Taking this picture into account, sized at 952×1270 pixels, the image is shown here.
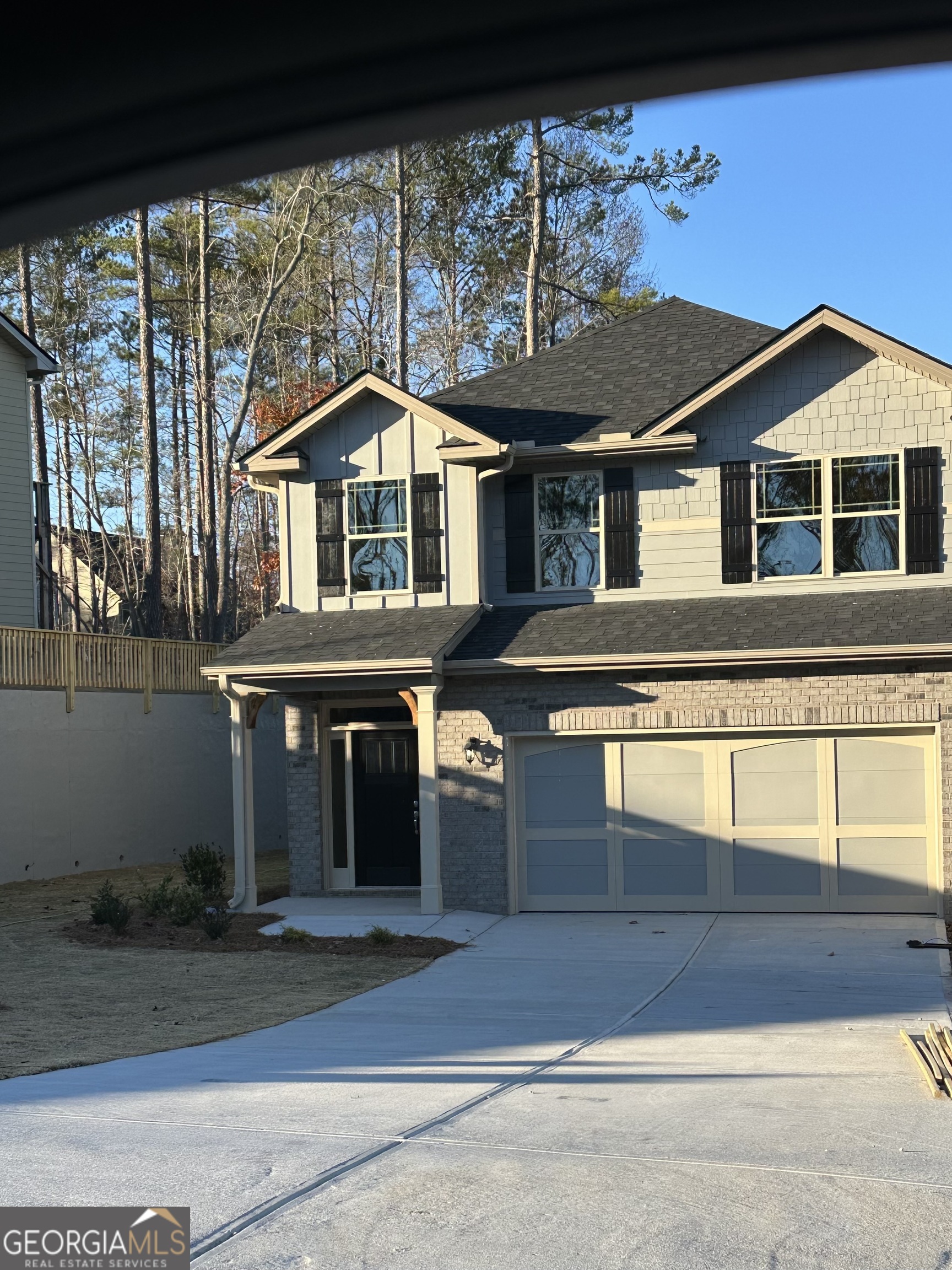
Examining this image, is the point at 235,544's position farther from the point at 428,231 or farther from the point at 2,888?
the point at 2,888

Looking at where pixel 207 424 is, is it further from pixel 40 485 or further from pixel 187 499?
pixel 40 485

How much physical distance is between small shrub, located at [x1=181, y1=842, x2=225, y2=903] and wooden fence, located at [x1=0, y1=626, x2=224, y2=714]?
14.5ft

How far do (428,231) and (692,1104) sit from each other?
99.2 feet

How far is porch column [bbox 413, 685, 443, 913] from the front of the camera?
15555 mm

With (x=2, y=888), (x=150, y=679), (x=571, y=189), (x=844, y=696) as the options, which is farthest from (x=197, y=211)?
(x=844, y=696)

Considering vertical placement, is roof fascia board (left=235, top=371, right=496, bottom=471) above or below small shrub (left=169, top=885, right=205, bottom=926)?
above

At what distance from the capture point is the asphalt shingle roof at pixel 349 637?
1561 centimetres

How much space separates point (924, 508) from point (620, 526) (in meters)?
3.58

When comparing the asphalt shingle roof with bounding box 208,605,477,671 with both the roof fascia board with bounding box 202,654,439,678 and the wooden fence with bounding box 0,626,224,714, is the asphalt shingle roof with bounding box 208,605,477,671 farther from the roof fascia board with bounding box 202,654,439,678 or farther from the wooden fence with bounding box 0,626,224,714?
the wooden fence with bounding box 0,626,224,714

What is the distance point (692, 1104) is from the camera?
7.59 metres

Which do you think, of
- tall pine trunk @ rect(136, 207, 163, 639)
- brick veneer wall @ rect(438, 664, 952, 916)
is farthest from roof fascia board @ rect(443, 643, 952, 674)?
tall pine trunk @ rect(136, 207, 163, 639)

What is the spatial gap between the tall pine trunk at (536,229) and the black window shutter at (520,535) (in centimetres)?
1398

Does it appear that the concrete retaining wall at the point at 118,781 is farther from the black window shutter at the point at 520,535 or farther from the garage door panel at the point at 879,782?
the garage door panel at the point at 879,782

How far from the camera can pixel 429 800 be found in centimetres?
1566
